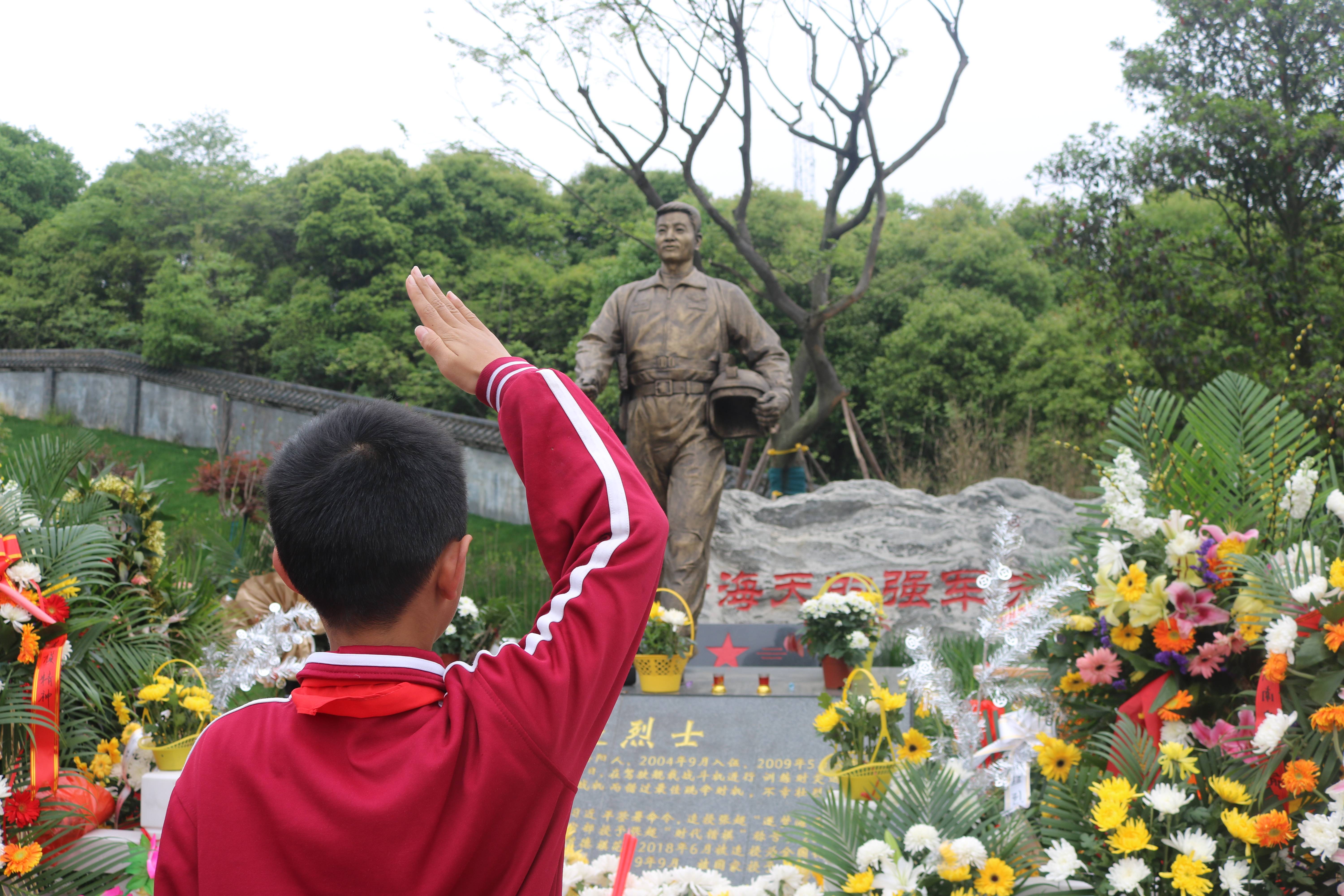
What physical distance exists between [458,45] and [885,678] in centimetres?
811

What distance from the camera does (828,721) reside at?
3354 mm

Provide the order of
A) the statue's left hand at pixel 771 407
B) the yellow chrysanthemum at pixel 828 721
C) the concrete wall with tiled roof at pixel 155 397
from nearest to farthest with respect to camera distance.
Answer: the yellow chrysanthemum at pixel 828 721 < the statue's left hand at pixel 771 407 < the concrete wall with tiled roof at pixel 155 397

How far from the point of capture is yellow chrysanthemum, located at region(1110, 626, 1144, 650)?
221 cm

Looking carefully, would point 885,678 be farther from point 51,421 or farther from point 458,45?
point 51,421

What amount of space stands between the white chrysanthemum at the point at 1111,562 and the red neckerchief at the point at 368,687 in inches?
68.0

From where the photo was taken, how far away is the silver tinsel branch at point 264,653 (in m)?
2.79

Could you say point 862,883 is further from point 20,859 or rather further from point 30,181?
point 30,181

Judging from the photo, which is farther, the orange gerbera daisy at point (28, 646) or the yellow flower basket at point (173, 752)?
the yellow flower basket at point (173, 752)

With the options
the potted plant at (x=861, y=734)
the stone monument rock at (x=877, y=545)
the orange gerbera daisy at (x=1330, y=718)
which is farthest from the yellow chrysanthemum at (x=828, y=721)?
the stone monument rock at (x=877, y=545)

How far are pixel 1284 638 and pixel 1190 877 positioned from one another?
0.46 m

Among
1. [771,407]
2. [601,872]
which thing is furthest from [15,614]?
[771,407]

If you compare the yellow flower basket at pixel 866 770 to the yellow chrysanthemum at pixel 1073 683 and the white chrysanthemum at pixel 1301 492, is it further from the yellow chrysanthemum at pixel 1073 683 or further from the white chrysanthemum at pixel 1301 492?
the white chrysanthemum at pixel 1301 492

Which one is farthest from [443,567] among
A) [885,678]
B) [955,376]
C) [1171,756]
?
[955,376]

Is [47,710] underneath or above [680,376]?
underneath
